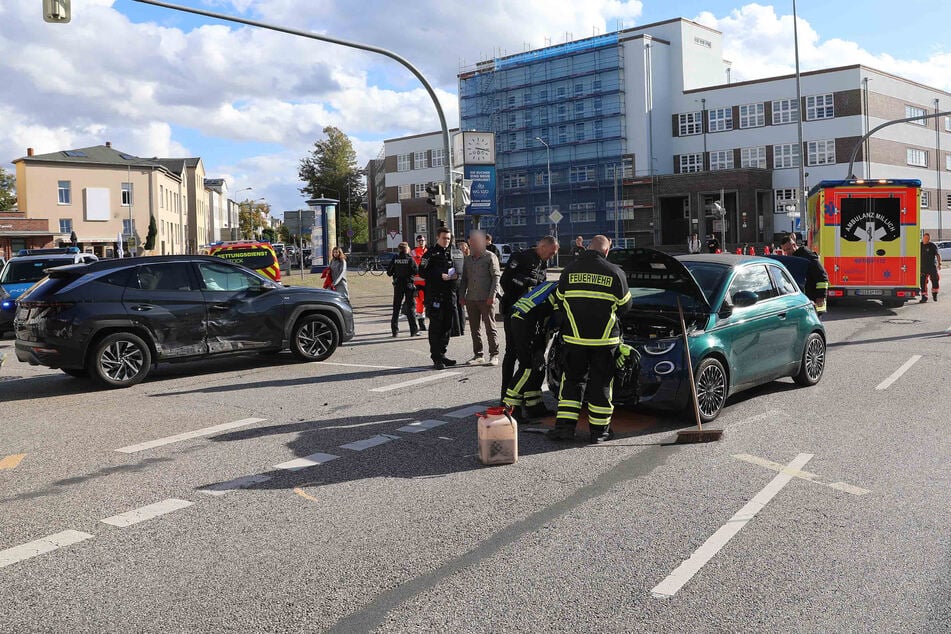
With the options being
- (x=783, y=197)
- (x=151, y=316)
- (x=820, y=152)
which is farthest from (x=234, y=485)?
(x=820, y=152)

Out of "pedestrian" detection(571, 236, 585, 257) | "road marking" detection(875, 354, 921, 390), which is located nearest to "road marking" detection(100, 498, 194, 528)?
"pedestrian" detection(571, 236, 585, 257)

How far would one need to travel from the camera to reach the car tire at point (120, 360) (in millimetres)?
10648

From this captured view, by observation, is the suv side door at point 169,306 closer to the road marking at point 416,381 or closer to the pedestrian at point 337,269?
the road marking at point 416,381

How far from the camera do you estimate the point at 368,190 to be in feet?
378

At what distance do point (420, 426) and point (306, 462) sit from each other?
59.5 inches

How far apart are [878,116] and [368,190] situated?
2649 inches

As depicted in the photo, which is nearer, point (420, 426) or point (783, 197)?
point (420, 426)

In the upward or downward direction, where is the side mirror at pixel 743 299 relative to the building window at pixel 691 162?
downward

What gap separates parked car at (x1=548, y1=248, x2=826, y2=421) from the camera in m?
7.75

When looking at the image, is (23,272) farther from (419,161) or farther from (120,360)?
(419,161)

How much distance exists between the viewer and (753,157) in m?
67.8

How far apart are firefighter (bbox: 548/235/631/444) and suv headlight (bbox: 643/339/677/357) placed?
0.63m

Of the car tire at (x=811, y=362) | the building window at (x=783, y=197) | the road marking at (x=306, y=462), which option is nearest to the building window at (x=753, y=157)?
the building window at (x=783, y=197)

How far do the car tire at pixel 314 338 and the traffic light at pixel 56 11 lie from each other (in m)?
6.86
